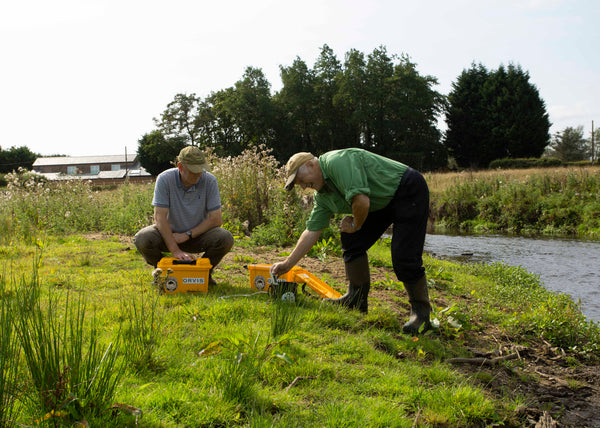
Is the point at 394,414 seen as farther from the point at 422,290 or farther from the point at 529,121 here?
the point at 529,121

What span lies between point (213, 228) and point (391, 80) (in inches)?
2047

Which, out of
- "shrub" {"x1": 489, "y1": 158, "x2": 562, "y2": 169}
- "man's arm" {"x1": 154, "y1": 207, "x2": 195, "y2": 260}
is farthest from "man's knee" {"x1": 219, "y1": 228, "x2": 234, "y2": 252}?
"shrub" {"x1": 489, "y1": 158, "x2": 562, "y2": 169}

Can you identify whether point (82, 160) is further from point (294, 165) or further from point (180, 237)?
point (294, 165)

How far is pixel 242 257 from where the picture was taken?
6719mm

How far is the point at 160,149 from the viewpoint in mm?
65438

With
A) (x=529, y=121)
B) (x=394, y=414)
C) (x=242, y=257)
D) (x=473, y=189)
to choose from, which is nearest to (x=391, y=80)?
(x=529, y=121)

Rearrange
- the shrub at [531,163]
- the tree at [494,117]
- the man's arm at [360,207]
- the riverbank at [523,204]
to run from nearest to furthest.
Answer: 1. the man's arm at [360,207]
2. the riverbank at [523,204]
3. the shrub at [531,163]
4. the tree at [494,117]

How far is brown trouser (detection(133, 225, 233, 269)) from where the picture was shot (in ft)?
16.0

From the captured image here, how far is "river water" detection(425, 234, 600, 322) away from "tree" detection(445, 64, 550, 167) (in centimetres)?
3667

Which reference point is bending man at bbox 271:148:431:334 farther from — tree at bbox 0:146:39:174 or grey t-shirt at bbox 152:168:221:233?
tree at bbox 0:146:39:174

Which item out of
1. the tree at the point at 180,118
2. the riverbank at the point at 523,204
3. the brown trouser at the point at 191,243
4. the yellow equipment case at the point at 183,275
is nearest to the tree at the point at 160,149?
the tree at the point at 180,118

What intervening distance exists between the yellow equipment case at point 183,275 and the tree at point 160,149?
2421 inches

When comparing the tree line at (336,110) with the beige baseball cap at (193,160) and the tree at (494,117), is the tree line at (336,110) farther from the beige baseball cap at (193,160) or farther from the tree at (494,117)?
the beige baseball cap at (193,160)

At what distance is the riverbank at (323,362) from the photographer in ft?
7.70
